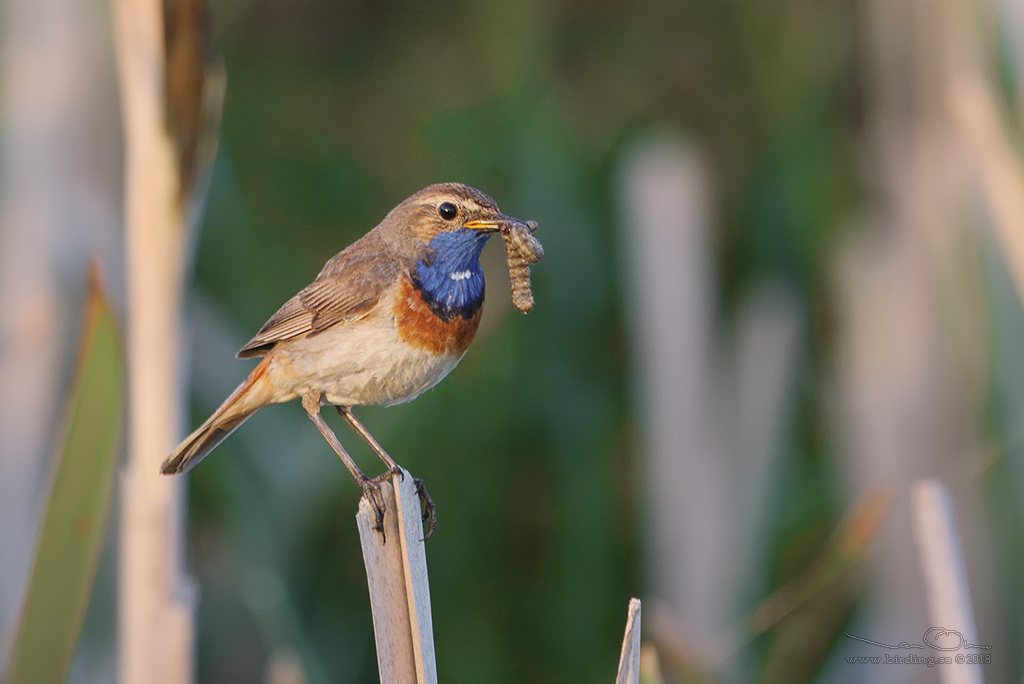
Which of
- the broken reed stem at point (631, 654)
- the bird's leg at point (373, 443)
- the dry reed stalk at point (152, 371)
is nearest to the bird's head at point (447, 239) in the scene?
the bird's leg at point (373, 443)

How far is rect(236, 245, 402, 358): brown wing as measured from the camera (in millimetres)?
1839

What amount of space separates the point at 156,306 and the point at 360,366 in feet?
1.12

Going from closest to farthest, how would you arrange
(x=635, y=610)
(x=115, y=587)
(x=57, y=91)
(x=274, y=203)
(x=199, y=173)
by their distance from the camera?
(x=635, y=610)
(x=199, y=173)
(x=115, y=587)
(x=57, y=91)
(x=274, y=203)

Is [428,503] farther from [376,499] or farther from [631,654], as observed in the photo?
[631,654]

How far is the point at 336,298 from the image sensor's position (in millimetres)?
1854

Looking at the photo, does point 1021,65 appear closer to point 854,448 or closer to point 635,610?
point 854,448

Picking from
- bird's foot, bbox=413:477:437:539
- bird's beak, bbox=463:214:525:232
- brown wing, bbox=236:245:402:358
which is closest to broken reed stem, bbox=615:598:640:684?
bird's foot, bbox=413:477:437:539

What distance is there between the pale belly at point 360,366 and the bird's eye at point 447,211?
0.21 meters

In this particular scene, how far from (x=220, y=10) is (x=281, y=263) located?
1378mm

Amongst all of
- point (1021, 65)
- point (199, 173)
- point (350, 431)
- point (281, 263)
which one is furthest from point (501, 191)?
point (199, 173)

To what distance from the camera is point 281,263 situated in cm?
361

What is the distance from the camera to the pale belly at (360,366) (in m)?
1.78

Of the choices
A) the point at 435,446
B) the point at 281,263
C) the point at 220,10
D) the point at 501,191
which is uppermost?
the point at 220,10

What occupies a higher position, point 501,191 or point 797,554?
point 501,191
